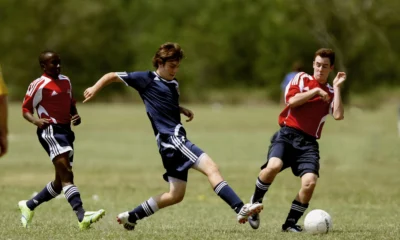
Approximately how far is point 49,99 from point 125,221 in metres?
1.50

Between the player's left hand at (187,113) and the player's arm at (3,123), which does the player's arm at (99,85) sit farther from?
the player's arm at (3,123)

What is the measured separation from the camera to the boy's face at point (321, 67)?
992cm

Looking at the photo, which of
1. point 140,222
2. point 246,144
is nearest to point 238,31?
point 246,144

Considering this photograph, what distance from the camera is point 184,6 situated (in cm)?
9244

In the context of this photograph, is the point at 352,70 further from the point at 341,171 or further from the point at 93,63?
the point at 341,171

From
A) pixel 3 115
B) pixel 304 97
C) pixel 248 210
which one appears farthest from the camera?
pixel 3 115

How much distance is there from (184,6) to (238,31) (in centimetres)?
1456

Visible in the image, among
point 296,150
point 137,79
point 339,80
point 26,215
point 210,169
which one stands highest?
point 339,80

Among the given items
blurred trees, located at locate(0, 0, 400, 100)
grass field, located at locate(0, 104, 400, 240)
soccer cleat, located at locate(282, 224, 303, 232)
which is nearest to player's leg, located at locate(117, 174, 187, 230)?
grass field, located at locate(0, 104, 400, 240)

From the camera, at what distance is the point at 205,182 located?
60.6 ft

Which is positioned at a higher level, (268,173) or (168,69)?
(168,69)

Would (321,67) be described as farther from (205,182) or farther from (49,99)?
(205,182)

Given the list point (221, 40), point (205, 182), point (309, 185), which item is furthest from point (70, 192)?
point (221, 40)

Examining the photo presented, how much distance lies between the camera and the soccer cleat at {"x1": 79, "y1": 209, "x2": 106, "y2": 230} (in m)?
9.38
